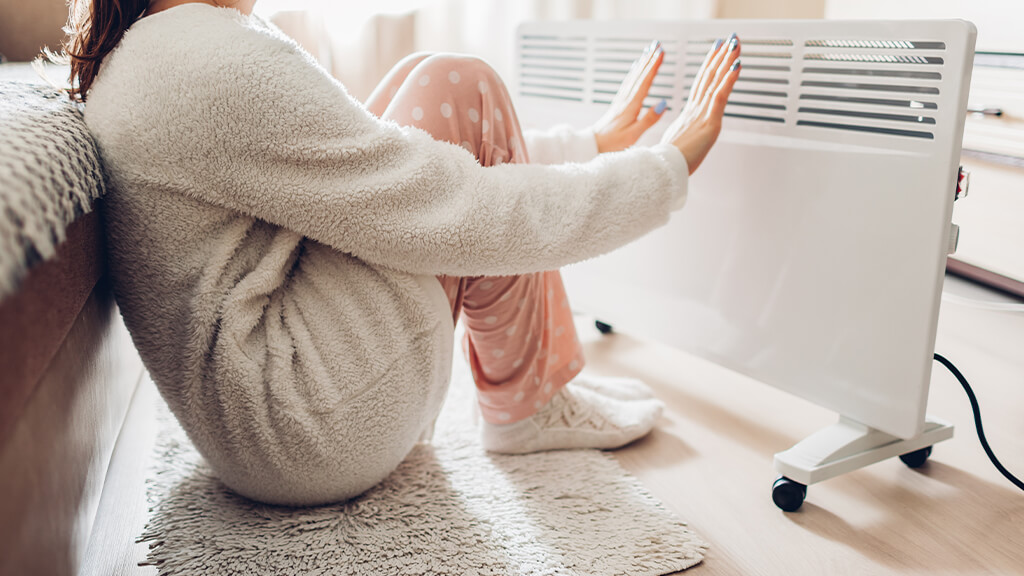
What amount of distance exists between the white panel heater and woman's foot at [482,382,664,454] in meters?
0.17

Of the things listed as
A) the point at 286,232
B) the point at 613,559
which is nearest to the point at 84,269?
the point at 286,232

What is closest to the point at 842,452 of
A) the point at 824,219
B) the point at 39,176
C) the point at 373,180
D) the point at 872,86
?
the point at 824,219

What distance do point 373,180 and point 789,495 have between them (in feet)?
1.97

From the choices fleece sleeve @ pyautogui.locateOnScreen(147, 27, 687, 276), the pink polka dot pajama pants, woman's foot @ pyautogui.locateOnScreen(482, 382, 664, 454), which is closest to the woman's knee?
the pink polka dot pajama pants

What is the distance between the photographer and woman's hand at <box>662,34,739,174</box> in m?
0.83

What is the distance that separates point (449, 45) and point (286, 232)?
4.01ft

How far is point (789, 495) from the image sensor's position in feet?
2.91

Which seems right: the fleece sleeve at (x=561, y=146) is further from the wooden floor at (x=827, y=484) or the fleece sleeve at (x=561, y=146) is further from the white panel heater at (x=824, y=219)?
the wooden floor at (x=827, y=484)

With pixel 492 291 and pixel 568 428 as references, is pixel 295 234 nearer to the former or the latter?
pixel 492 291

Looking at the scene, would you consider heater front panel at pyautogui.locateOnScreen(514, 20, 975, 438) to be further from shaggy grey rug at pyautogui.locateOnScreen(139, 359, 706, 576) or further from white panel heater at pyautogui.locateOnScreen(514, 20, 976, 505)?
shaggy grey rug at pyautogui.locateOnScreen(139, 359, 706, 576)

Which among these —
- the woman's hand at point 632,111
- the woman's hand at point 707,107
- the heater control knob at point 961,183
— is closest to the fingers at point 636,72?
the woman's hand at point 632,111

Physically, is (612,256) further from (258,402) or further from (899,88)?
(258,402)

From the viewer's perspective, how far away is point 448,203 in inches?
27.3

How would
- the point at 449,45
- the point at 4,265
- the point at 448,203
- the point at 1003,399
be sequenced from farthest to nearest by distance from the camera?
the point at 449,45
the point at 1003,399
the point at 448,203
the point at 4,265
